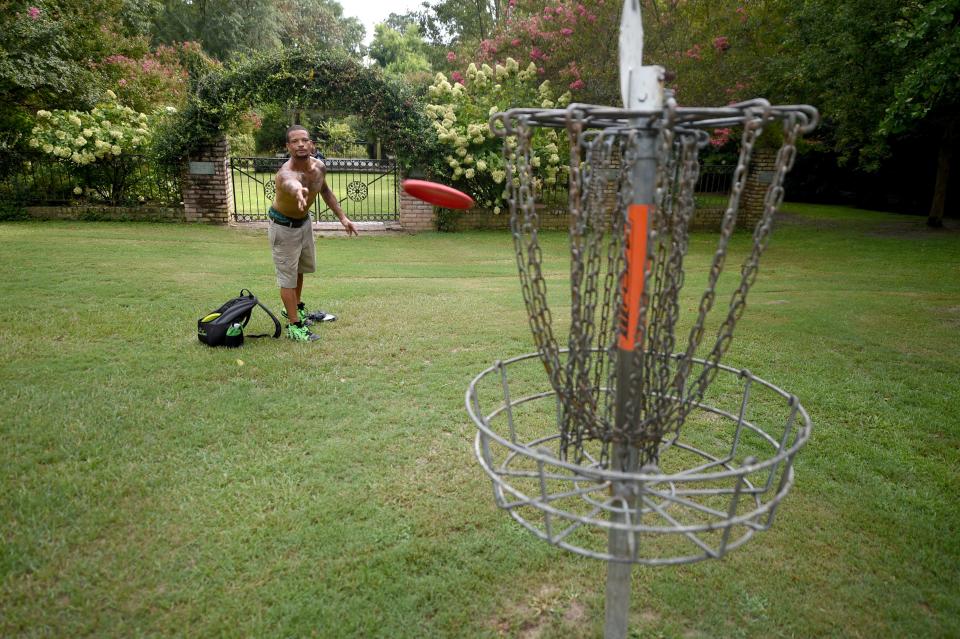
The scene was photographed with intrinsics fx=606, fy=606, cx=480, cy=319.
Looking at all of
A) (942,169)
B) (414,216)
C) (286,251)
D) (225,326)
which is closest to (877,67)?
(942,169)

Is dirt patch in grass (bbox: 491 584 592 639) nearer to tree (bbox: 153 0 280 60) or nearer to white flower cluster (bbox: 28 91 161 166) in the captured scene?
white flower cluster (bbox: 28 91 161 166)

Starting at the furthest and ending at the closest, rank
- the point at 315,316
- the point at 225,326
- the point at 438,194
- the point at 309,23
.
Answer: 1. the point at 309,23
2. the point at 315,316
3. the point at 225,326
4. the point at 438,194

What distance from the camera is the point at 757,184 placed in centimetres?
1427

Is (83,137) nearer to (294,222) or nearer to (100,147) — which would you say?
(100,147)

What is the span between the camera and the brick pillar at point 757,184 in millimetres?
13784

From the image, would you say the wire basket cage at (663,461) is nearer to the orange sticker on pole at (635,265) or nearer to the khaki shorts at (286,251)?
the orange sticker on pole at (635,265)

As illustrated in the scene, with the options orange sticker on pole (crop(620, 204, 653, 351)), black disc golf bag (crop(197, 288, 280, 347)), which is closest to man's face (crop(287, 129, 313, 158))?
black disc golf bag (crop(197, 288, 280, 347))

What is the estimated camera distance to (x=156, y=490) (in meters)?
3.22

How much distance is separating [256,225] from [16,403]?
357 inches

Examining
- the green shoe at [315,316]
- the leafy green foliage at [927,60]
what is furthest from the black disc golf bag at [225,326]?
the leafy green foliage at [927,60]

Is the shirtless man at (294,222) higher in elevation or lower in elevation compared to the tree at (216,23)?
lower

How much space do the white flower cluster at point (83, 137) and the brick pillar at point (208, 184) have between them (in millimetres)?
1221

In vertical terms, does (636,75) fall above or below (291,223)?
above

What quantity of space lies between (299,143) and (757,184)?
40.0 feet
